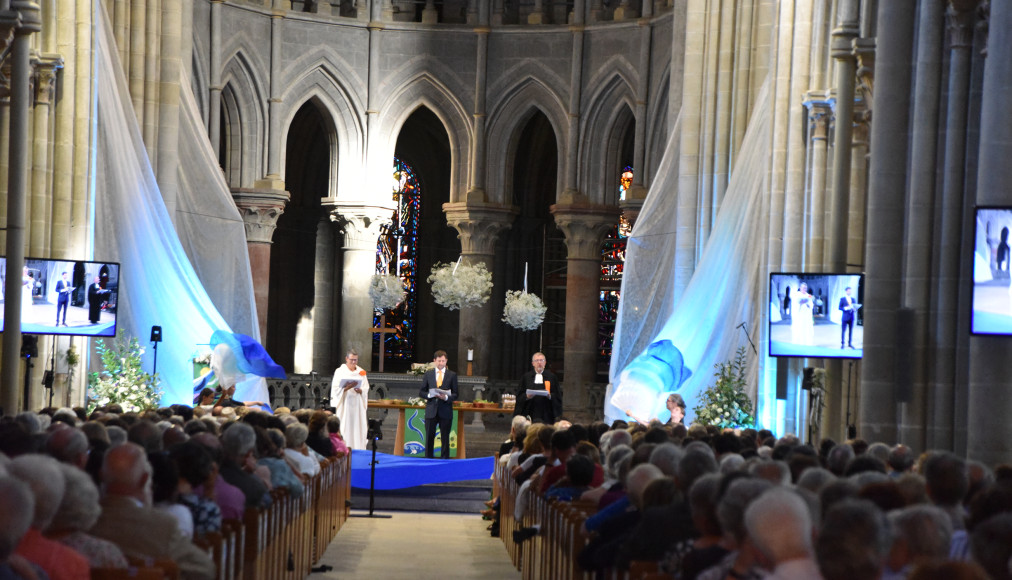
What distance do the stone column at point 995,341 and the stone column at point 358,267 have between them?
Answer: 18.6 m

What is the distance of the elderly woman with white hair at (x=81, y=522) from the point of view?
4691mm

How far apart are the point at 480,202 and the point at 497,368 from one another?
4043mm

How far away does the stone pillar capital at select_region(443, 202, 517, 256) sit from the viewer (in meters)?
27.2

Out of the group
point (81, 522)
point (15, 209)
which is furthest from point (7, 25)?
point (81, 522)

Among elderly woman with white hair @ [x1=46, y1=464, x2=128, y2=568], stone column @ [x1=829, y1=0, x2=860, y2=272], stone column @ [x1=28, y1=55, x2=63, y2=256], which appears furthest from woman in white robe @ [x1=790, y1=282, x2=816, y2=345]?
elderly woman with white hair @ [x1=46, y1=464, x2=128, y2=568]

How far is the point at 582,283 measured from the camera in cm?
2672

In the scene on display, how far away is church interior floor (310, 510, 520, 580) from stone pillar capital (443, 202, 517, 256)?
1272cm

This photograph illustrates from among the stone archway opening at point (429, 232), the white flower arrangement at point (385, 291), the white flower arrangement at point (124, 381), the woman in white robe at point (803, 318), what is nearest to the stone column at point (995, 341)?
the woman in white robe at point (803, 318)

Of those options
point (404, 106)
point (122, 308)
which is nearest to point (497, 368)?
point (404, 106)

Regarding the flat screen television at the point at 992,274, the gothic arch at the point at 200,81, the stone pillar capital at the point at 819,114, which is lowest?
the flat screen television at the point at 992,274

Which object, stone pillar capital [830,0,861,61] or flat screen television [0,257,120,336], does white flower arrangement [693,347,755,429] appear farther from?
flat screen television [0,257,120,336]

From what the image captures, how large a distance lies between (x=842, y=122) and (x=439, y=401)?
21.8ft

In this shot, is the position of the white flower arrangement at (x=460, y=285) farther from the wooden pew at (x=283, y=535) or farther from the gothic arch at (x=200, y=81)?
the wooden pew at (x=283, y=535)

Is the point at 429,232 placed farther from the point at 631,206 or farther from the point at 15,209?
the point at 15,209
